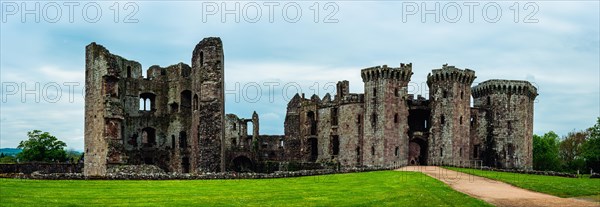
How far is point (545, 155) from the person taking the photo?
302 feet

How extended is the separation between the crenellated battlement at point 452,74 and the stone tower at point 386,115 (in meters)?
2.70

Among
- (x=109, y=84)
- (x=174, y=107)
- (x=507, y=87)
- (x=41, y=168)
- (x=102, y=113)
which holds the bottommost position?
(x=41, y=168)

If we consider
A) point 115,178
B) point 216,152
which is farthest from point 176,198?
point 216,152

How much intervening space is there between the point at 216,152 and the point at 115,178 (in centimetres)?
1583

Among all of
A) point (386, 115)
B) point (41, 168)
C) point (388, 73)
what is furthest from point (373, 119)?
point (41, 168)

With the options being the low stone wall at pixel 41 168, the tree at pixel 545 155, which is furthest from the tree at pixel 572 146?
the low stone wall at pixel 41 168

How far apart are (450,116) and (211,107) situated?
86.1ft

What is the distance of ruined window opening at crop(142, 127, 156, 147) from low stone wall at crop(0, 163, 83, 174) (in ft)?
21.8

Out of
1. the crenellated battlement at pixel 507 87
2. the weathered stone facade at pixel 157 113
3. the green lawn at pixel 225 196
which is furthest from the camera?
the crenellated battlement at pixel 507 87

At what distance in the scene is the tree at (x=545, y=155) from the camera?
89750mm

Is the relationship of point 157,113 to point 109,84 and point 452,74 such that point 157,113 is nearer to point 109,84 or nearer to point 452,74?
point 109,84

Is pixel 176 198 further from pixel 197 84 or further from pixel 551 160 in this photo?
pixel 551 160

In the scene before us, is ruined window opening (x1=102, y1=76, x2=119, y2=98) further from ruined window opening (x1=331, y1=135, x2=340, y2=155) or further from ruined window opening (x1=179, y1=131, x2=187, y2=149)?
ruined window opening (x1=331, y1=135, x2=340, y2=155)

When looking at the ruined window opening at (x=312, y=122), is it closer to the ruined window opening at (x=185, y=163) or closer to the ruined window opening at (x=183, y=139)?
the ruined window opening at (x=183, y=139)
